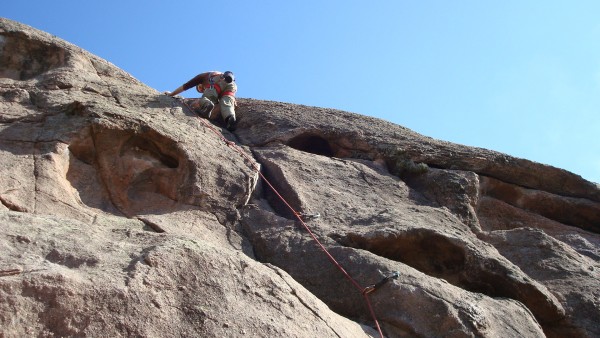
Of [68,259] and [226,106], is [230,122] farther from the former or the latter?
[68,259]

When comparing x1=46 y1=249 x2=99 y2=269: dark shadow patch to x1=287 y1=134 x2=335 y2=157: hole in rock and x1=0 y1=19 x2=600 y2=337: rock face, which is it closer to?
x1=0 y1=19 x2=600 y2=337: rock face

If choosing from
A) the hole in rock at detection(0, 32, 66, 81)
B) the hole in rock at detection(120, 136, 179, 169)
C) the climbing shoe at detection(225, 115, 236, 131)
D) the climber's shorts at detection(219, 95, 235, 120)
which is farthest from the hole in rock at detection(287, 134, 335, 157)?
the hole in rock at detection(0, 32, 66, 81)

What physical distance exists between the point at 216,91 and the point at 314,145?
5.35ft

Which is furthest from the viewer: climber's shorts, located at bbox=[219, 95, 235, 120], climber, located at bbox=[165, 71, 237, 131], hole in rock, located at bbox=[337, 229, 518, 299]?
climber's shorts, located at bbox=[219, 95, 235, 120]

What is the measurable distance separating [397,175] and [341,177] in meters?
1.00

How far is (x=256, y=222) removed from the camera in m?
7.14

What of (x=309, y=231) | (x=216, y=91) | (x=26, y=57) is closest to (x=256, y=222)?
(x=309, y=231)

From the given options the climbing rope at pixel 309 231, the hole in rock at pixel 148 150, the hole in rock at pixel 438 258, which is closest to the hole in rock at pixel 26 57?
the climbing rope at pixel 309 231

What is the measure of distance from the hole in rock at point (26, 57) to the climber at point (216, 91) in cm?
161

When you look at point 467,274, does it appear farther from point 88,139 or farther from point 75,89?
point 75,89

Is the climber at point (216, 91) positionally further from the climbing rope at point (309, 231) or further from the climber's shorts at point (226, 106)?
the climbing rope at point (309, 231)

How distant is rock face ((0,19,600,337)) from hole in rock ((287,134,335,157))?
48mm

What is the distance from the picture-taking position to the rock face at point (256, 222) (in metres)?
4.50

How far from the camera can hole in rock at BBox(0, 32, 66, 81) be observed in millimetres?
9242
